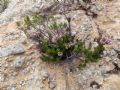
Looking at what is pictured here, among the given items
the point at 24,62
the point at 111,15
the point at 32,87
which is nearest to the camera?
the point at 32,87

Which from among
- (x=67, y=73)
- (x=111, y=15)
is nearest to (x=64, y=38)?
(x=67, y=73)

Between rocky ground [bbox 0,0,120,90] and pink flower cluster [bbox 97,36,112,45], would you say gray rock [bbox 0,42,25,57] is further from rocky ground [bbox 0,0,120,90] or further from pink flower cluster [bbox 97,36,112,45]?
pink flower cluster [bbox 97,36,112,45]

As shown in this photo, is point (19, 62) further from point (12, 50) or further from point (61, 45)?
point (61, 45)

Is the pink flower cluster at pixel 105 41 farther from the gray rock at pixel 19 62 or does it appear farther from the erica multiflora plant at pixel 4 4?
the erica multiflora plant at pixel 4 4

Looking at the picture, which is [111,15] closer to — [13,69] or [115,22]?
[115,22]

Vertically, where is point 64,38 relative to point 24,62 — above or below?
above

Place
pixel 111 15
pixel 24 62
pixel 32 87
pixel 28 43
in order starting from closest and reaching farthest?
1. pixel 32 87
2. pixel 24 62
3. pixel 28 43
4. pixel 111 15

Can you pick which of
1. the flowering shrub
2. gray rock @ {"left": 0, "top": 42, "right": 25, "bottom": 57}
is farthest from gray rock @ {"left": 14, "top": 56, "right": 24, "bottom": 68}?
the flowering shrub

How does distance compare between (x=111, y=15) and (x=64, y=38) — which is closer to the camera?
(x=64, y=38)
